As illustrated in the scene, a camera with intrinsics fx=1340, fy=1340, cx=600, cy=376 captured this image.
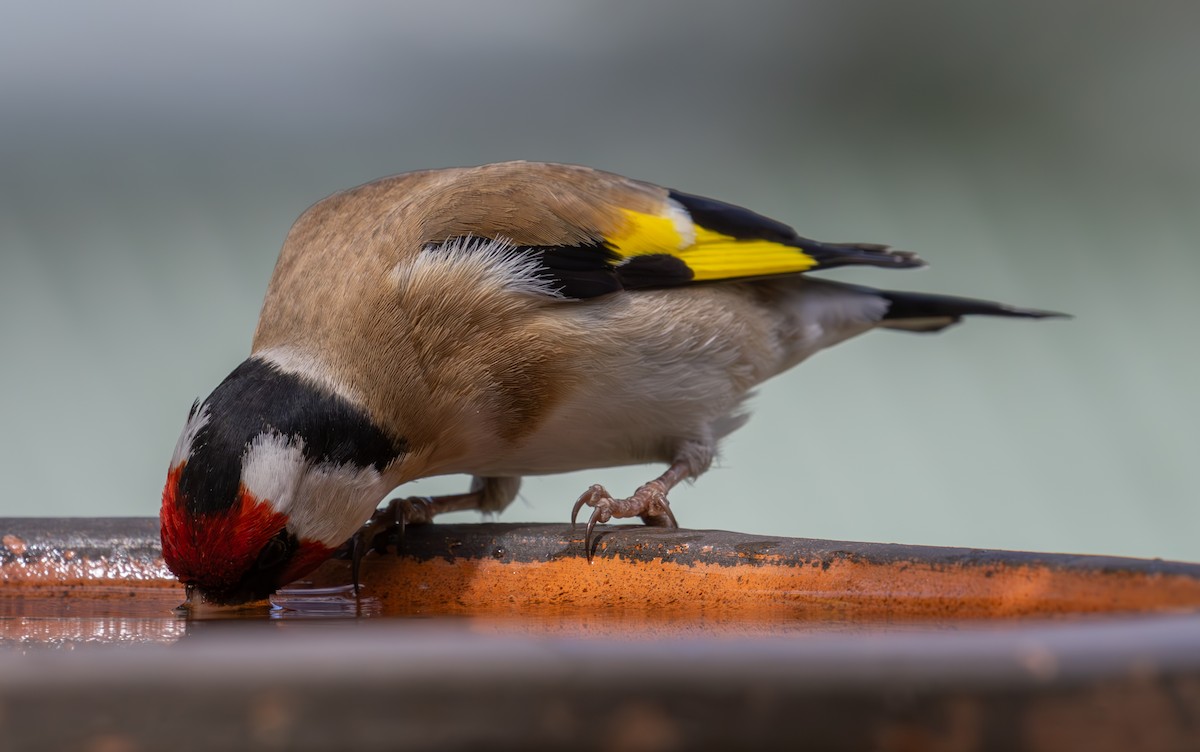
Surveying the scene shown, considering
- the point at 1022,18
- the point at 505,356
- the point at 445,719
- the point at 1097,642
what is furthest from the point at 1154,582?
the point at 1022,18

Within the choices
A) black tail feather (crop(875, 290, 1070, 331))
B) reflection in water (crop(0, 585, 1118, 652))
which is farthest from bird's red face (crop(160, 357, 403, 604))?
black tail feather (crop(875, 290, 1070, 331))

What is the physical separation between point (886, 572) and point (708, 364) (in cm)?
157

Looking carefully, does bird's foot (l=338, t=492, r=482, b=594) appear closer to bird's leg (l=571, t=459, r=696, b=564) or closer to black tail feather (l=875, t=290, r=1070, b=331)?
bird's leg (l=571, t=459, r=696, b=564)

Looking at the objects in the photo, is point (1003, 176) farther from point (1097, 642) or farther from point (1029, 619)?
point (1097, 642)

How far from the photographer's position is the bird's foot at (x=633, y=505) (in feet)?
10.4

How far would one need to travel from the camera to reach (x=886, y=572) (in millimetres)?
2221

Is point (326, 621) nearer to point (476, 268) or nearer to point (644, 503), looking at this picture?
point (476, 268)

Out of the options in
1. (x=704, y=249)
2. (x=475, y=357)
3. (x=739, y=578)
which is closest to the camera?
(x=739, y=578)

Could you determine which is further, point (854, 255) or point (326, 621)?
point (854, 255)

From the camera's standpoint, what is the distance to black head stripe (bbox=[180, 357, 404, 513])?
8.73 feet

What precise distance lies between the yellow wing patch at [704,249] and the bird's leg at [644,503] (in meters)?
0.55

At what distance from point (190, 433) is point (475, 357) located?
75cm

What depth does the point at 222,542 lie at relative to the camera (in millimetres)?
2672

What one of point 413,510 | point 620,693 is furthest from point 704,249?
point 620,693
